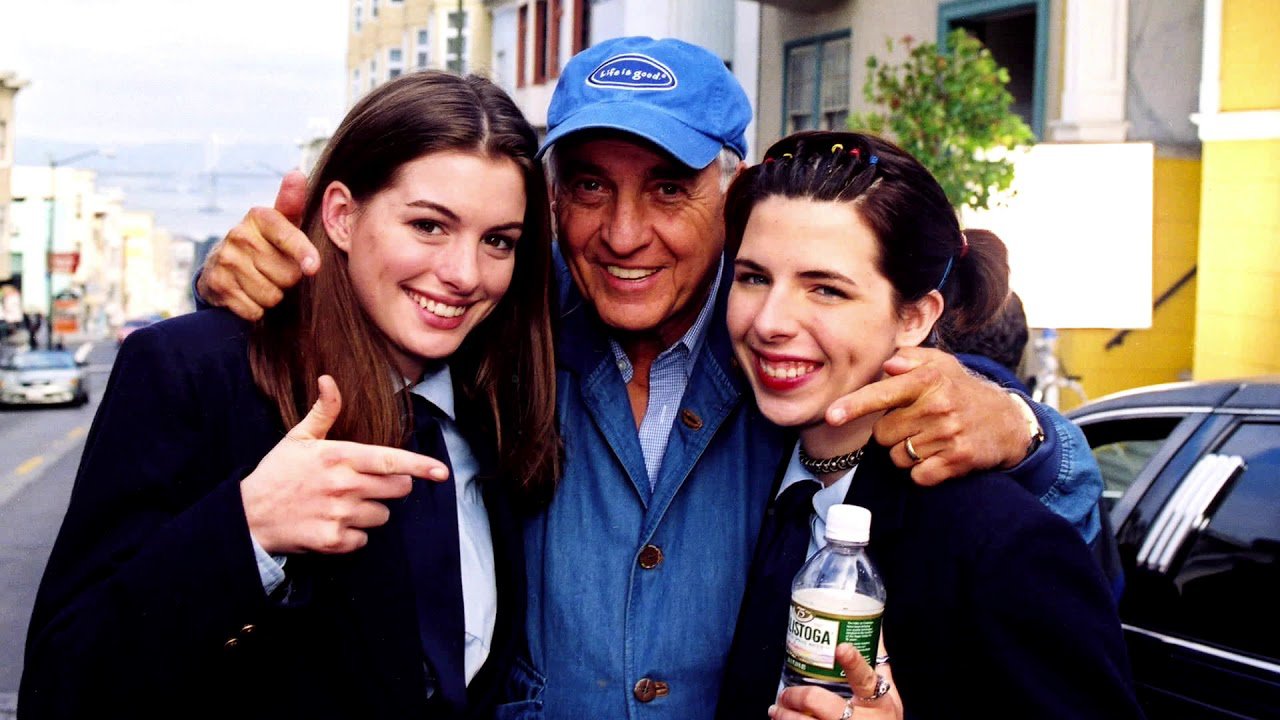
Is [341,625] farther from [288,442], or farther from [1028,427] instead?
[1028,427]

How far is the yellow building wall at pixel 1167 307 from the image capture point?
12.1 meters

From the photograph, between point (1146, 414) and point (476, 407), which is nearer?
point (476, 407)

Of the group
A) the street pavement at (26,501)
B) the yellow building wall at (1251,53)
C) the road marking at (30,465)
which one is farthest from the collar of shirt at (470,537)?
the road marking at (30,465)

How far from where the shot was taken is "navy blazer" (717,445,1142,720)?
200cm

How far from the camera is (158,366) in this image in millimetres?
2180

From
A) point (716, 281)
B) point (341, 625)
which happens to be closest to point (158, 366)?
point (341, 625)

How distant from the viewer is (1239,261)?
445 inches

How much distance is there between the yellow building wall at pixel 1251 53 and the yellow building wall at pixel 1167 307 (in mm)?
1037

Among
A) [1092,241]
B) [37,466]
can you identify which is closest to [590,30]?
[37,466]

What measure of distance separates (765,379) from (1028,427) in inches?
20.1

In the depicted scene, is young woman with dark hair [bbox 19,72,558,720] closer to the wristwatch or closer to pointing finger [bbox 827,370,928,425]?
pointing finger [bbox 827,370,928,425]

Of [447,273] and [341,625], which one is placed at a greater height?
[447,273]

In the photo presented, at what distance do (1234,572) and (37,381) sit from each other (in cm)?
3158

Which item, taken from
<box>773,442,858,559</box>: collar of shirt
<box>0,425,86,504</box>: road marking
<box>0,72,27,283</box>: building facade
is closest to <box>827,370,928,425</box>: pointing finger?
<box>773,442,858,559</box>: collar of shirt
